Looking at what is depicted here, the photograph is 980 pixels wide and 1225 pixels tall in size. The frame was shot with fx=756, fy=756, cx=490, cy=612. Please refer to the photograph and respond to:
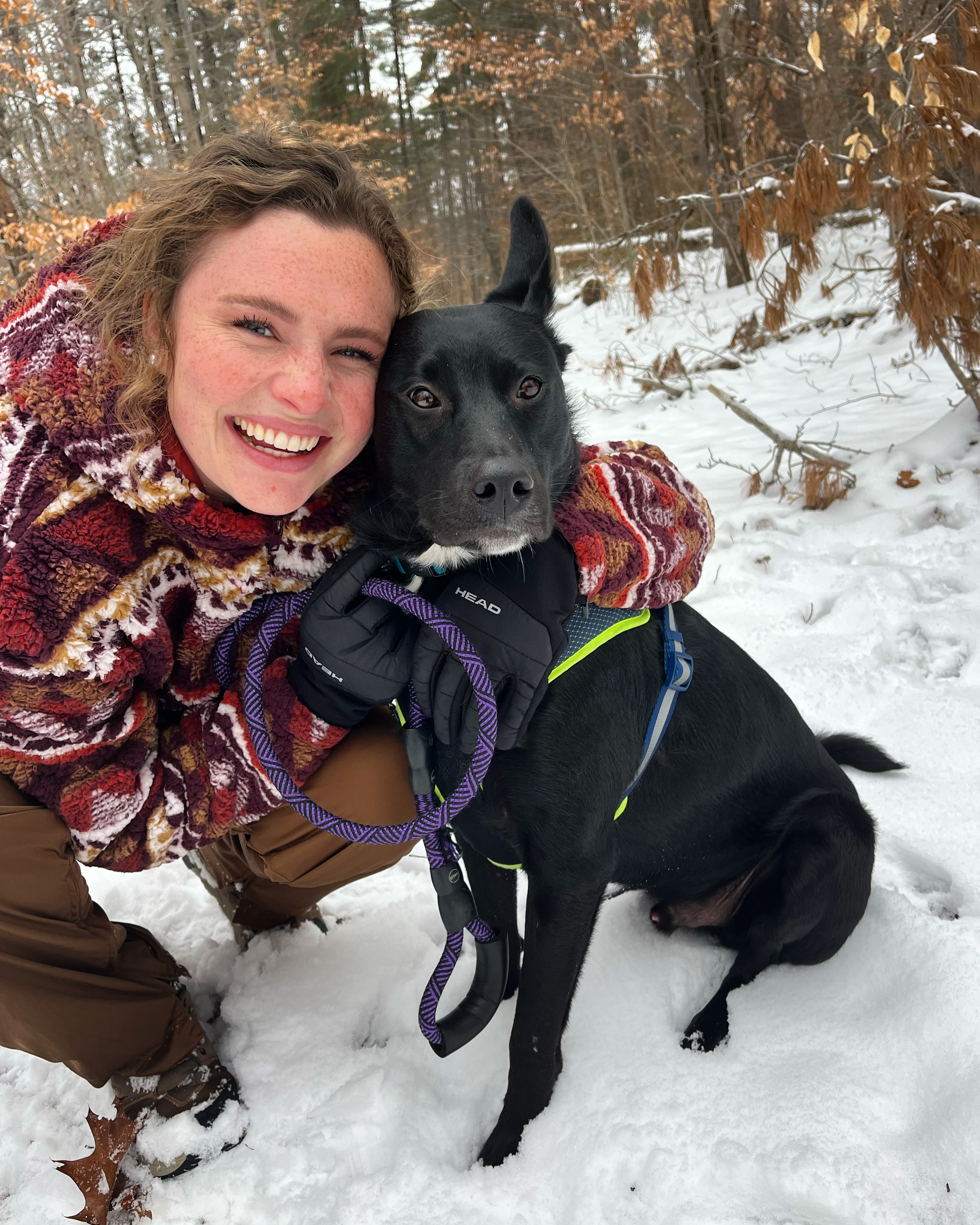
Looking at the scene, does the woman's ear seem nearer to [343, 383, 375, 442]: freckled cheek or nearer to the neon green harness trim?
[343, 383, 375, 442]: freckled cheek

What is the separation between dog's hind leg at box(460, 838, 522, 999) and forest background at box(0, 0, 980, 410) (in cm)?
129

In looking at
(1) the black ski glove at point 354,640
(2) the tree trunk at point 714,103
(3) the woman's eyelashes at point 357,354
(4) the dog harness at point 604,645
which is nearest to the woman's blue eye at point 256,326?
(3) the woman's eyelashes at point 357,354

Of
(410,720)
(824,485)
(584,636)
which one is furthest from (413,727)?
Result: (824,485)

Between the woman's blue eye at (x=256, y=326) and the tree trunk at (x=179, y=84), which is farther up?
the tree trunk at (x=179, y=84)

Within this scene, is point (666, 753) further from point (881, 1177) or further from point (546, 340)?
point (546, 340)

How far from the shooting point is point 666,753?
60.6 inches

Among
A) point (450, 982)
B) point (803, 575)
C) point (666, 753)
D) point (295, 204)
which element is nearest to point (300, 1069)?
point (450, 982)

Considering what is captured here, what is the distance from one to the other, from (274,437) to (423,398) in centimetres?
28

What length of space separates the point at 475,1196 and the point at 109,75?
12312 millimetres

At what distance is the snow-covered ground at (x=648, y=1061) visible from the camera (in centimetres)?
128

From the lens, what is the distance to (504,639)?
4.13 feet

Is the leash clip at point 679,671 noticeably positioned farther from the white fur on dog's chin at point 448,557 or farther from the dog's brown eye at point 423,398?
the dog's brown eye at point 423,398

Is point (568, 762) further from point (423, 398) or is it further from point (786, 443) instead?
point (786, 443)

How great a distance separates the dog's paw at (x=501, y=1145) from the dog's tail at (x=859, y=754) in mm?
1105
